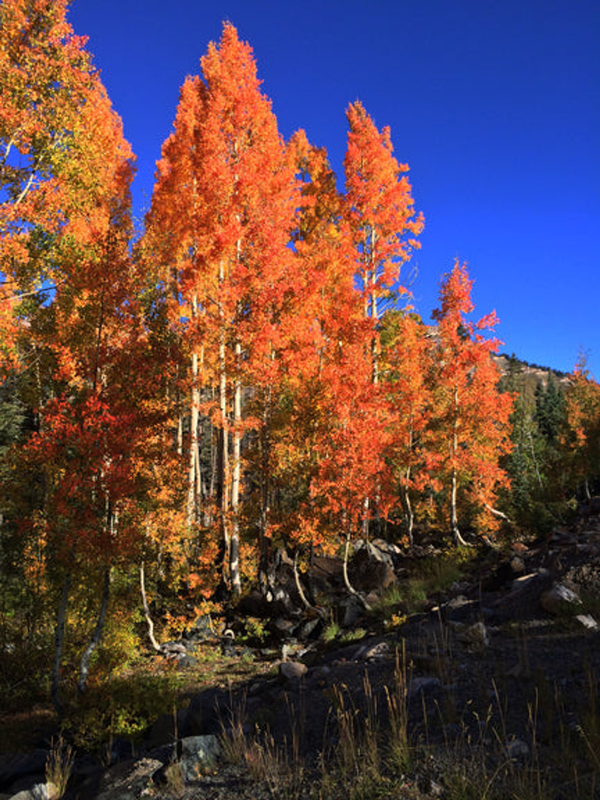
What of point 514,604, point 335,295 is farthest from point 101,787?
point 335,295

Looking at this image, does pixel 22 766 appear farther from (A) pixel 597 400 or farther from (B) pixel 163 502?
(A) pixel 597 400

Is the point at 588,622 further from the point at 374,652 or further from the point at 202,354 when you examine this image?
the point at 202,354

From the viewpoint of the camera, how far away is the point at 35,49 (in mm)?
8508

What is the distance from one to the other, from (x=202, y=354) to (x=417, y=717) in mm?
15208

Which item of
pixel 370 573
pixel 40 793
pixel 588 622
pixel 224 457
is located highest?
pixel 224 457

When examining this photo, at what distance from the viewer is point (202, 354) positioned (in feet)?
57.7


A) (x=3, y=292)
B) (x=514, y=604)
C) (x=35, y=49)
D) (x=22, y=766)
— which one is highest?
(x=35, y=49)

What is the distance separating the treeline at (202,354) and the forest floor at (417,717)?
3233 millimetres

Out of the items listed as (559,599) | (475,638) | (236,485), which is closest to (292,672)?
(475,638)

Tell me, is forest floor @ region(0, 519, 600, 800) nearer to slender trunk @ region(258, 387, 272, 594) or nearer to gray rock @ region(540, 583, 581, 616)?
gray rock @ region(540, 583, 581, 616)

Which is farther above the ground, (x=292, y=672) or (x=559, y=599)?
(x=559, y=599)

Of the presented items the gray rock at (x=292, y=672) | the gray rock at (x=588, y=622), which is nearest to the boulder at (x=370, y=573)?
the gray rock at (x=292, y=672)

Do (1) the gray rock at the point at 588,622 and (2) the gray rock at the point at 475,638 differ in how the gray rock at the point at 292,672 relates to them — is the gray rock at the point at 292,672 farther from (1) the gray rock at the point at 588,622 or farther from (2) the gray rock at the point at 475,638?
(1) the gray rock at the point at 588,622

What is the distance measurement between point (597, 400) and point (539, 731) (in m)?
36.3
